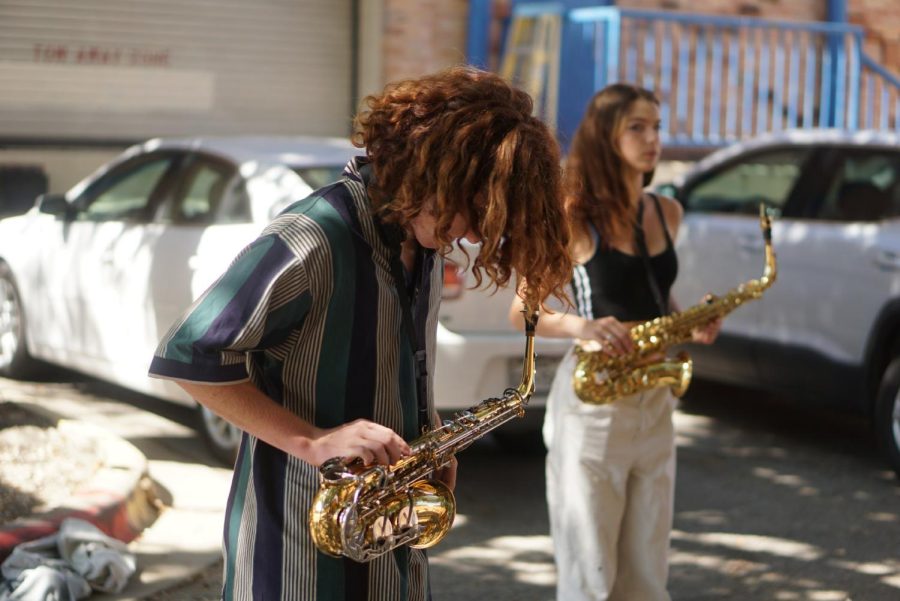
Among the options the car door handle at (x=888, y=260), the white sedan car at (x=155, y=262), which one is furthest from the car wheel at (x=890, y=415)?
the white sedan car at (x=155, y=262)

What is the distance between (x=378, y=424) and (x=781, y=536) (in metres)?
4.06

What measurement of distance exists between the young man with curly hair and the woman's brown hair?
75.2 inches

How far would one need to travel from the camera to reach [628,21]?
13.3m

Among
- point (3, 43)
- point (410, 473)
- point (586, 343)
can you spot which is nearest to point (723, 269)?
point (586, 343)

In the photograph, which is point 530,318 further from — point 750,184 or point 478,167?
point 750,184

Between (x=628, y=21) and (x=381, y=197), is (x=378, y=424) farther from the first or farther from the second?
(x=628, y=21)

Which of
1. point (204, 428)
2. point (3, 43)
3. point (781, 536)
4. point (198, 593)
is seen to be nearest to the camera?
point (198, 593)

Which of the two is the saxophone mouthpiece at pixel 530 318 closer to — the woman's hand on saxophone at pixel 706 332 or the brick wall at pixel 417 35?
the woman's hand on saxophone at pixel 706 332

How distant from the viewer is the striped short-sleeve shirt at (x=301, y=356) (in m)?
2.23

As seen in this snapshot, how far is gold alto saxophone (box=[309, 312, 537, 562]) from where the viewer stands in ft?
7.47

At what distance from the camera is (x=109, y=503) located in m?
5.29

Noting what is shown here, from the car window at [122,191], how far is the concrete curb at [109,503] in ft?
5.45

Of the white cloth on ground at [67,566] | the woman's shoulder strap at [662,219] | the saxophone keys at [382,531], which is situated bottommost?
the white cloth on ground at [67,566]

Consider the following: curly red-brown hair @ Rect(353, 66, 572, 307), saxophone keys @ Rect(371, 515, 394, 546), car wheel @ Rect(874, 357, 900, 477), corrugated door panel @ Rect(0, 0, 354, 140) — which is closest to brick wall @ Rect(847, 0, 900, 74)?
corrugated door panel @ Rect(0, 0, 354, 140)
